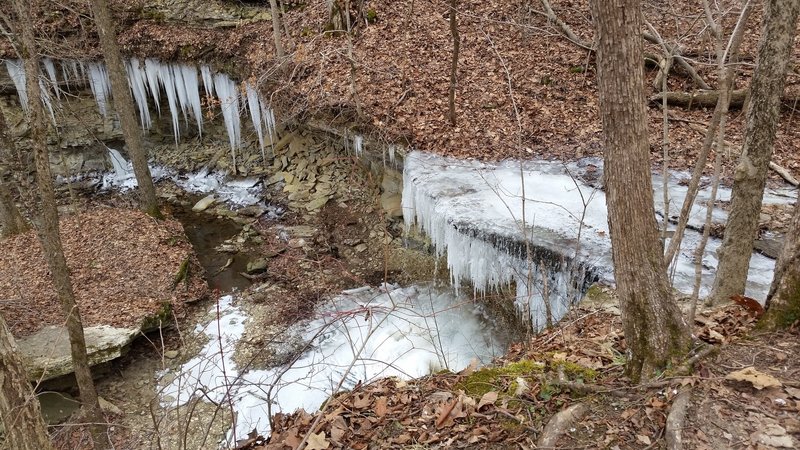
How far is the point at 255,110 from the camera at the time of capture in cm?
1188

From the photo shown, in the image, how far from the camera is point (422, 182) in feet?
25.7

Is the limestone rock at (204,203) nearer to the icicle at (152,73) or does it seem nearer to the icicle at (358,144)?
the icicle at (152,73)

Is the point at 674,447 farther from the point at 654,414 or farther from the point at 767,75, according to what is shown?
the point at 767,75

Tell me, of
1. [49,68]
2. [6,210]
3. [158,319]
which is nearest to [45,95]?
[6,210]

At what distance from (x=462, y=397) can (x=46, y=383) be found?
19.3ft

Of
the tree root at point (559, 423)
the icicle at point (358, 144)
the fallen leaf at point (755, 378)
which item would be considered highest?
the fallen leaf at point (755, 378)

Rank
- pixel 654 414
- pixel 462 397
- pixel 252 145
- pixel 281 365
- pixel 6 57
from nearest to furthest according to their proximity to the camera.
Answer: pixel 654 414, pixel 462 397, pixel 281 365, pixel 6 57, pixel 252 145

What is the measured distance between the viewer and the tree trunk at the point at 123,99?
874cm

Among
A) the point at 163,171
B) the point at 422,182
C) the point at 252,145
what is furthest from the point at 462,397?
the point at 163,171

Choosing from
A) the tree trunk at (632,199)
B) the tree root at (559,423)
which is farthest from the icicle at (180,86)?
the tree root at (559,423)

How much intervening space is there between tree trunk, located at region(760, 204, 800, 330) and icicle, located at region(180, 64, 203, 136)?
12505 mm

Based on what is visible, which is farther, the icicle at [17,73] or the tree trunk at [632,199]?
the icicle at [17,73]

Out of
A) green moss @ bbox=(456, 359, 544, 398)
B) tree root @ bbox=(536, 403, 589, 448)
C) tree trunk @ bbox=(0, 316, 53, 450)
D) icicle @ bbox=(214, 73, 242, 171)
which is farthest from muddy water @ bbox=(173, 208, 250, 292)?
tree root @ bbox=(536, 403, 589, 448)

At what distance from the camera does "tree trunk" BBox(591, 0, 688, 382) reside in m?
2.41
